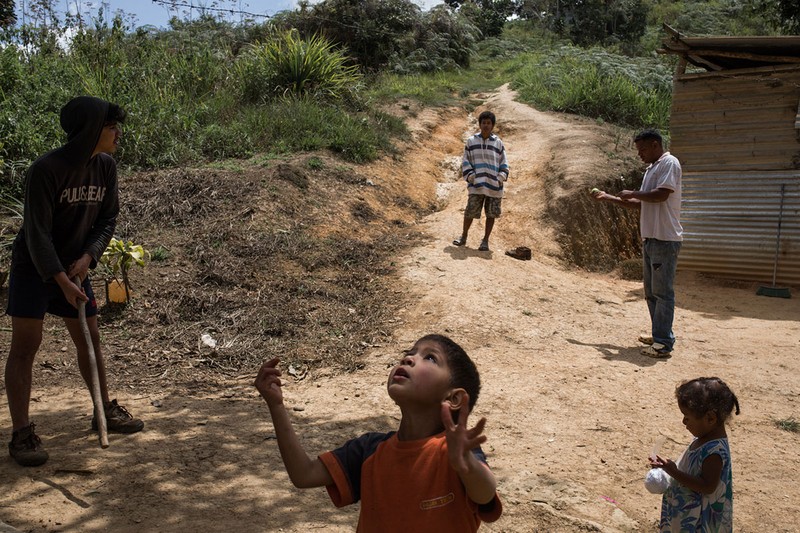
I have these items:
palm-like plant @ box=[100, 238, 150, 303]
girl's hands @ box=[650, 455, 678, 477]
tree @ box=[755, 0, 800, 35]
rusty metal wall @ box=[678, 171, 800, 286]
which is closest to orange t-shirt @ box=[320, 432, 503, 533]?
girl's hands @ box=[650, 455, 678, 477]

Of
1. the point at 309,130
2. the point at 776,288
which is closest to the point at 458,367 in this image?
the point at 776,288

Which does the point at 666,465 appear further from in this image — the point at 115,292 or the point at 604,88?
the point at 604,88

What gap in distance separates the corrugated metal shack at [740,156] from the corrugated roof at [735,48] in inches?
0.5

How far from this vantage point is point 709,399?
9.30 feet

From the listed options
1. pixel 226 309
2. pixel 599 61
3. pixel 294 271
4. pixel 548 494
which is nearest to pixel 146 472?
pixel 548 494

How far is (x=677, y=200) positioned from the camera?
6.03 m

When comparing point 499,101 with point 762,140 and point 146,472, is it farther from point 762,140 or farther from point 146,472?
point 146,472

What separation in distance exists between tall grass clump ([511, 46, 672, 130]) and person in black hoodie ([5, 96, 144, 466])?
12.5 metres

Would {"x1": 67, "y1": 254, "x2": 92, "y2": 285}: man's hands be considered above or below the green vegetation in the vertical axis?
below

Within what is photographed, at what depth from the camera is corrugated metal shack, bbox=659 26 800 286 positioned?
933 cm

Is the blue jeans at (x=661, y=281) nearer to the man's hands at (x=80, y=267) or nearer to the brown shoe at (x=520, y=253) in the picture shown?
the brown shoe at (x=520, y=253)

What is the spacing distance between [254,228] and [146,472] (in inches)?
186

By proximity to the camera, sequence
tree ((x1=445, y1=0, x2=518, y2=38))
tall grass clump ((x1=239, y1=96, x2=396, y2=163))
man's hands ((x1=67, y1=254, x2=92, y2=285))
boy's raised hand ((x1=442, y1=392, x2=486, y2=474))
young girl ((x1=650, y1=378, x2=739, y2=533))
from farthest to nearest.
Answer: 1. tree ((x1=445, y1=0, x2=518, y2=38))
2. tall grass clump ((x1=239, y1=96, x2=396, y2=163))
3. man's hands ((x1=67, y1=254, x2=92, y2=285))
4. young girl ((x1=650, y1=378, x2=739, y2=533))
5. boy's raised hand ((x1=442, y1=392, x2=486, y2=474))

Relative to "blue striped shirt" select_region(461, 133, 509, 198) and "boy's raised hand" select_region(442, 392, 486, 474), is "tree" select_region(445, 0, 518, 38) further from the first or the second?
"boy's raised hand" select_region(442, 392, 486, 474)
